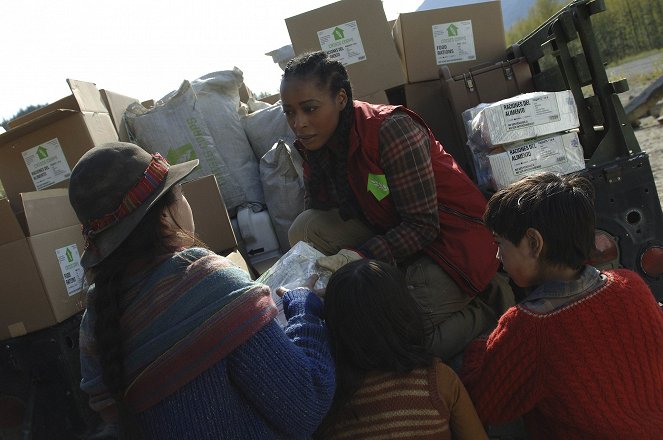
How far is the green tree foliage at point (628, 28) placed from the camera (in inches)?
722

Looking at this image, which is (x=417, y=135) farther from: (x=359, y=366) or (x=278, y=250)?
(x=278, y=250)

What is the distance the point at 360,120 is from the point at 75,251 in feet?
4.61

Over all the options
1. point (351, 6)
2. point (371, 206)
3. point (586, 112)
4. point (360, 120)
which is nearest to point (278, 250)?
point (371, 206)

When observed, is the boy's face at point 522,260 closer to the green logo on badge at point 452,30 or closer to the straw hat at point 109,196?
the straw hat at point 109,196

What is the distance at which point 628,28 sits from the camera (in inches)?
752

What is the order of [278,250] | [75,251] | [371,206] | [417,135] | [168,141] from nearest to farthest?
1. [417,135]
2. [371,206]
3. [75,251]
4. [278,250]
5. [168,141]

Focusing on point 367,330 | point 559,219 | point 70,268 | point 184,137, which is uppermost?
point 184,137

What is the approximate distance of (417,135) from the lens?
1963 mm

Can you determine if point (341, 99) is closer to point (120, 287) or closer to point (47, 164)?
point (120, 287)

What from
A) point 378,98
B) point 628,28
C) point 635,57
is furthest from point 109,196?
point 628,28

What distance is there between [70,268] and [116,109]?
45.8 inches

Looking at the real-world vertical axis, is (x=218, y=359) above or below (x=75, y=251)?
below

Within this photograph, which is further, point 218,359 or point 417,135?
point 417,135

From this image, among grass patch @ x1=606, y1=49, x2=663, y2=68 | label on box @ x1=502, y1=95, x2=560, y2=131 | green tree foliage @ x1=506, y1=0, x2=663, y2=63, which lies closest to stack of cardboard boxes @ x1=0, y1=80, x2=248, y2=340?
label on box @ x1=502, y1=95, x2=560, y2=131
